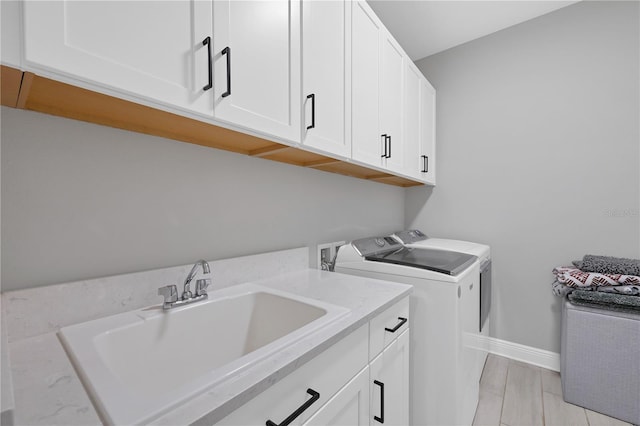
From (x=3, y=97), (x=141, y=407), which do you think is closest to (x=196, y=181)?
(x=3, y=97)

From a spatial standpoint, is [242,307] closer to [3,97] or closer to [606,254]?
[3,97]

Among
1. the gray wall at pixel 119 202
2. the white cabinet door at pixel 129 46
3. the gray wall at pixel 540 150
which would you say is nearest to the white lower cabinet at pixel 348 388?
the gray wall at pixel 119 202

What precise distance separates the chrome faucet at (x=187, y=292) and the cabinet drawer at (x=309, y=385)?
0.49 metres

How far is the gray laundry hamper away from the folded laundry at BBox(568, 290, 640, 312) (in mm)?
29

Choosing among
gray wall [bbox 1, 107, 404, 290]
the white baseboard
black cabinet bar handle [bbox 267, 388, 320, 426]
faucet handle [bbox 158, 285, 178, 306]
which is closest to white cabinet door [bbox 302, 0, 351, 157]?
gray wall [bbox 1, 107, 404, 290]

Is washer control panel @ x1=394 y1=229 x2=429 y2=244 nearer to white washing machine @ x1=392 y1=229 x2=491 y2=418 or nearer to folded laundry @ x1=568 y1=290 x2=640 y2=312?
white washing machine @ x1=392 y1=229 x2=491 y2=418

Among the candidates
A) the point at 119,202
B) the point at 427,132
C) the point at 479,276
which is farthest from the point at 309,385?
the point at 427,132

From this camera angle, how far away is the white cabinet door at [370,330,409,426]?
1019 millimetres

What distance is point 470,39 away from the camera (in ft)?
8.20

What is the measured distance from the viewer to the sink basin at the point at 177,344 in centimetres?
51

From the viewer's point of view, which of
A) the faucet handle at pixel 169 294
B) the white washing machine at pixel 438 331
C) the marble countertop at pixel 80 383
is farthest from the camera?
the white washing machine at pixel 438 331

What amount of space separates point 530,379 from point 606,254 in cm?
104

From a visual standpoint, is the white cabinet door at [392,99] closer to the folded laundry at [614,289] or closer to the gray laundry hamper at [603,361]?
the folded laundry at [614,289]

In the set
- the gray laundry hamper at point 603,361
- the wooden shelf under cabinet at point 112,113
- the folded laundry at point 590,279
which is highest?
the wooden shelf under cabinet at point 112,113
